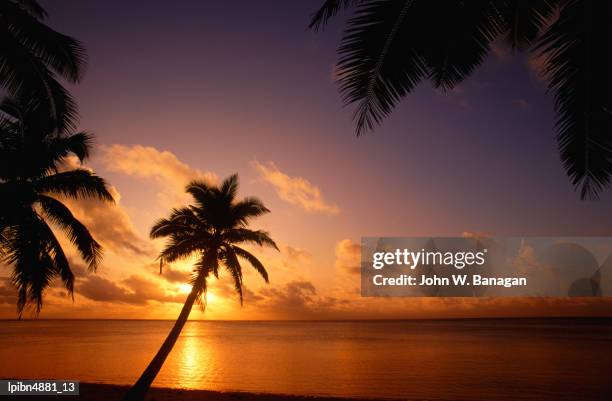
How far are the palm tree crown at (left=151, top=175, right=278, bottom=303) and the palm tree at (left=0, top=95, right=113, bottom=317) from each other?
151 inches

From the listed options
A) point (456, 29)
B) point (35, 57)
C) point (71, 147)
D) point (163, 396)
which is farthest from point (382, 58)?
point (163, 396)

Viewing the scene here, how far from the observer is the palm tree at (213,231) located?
16.5m

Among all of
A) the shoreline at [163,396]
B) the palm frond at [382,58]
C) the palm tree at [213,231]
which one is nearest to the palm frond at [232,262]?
the palm tree at [213,231]

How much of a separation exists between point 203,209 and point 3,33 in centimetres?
1109

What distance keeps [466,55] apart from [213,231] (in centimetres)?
1405

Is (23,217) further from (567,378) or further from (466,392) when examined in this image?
(567,378)

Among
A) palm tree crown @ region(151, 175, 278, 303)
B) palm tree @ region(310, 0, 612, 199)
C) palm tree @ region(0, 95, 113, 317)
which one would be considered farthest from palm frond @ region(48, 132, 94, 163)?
palm tree @ region(310, 0, 612, 199)

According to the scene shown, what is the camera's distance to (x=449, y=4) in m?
4.11

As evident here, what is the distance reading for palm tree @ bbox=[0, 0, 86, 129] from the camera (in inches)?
247

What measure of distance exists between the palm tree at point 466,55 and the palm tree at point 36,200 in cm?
938

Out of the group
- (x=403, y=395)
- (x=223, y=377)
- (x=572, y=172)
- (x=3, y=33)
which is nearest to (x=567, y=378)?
(x=403, y=395)

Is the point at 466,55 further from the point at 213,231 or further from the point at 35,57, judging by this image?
the point at 213,231

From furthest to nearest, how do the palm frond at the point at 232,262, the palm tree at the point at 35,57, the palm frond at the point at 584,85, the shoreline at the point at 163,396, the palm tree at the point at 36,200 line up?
1. the palm frond at the point at 232,262
2. the shoreline at the point at 163,396
3. the palm tree at the point at 36,200
4. the palm tree at the point at 35,57
5. the palm frond at the point at 584,85

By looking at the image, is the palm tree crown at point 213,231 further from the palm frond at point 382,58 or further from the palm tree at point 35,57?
the palm frond at point 382,58
